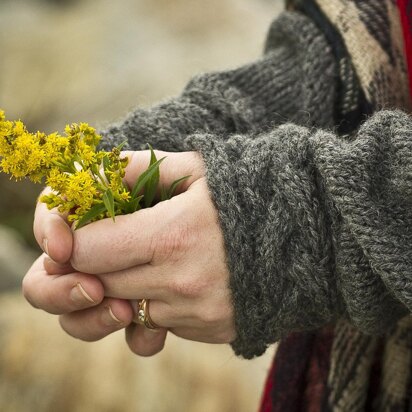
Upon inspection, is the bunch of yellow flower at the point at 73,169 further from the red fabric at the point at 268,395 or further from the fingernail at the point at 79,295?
the red fabric at the point at 268,395

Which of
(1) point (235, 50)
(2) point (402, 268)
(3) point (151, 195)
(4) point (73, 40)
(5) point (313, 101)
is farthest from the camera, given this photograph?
(4) point (73, 40)

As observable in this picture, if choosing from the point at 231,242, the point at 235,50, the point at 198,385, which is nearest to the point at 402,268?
the point at 231,242

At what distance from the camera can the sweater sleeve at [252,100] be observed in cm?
118

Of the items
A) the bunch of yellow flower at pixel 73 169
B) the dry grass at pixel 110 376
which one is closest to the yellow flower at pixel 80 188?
the bunch of yellow flower at pixel 73 169

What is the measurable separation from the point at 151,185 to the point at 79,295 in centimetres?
21

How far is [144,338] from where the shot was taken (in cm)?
113

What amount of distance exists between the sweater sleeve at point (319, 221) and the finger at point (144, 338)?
0.62 feet

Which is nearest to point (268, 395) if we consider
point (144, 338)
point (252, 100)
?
point (144, 338)

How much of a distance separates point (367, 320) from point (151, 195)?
384mm

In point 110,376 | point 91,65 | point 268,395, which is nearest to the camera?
point 268,395

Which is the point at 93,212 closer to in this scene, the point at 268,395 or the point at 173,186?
the point at 173,186

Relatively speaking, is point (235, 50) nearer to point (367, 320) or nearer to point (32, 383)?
point (32, 383)

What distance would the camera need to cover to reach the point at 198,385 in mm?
2467

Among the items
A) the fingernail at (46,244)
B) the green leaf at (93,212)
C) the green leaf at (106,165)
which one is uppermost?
the green leaf at (106,165)
